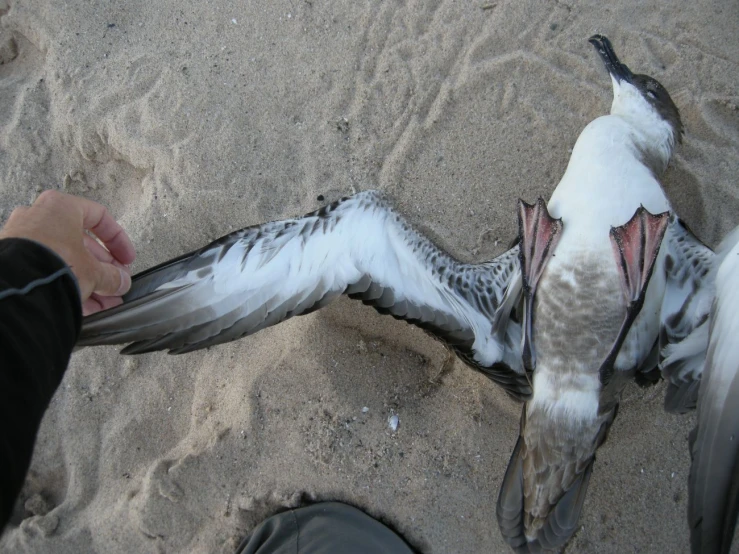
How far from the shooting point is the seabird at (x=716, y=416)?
172 cm

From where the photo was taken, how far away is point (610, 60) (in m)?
2.93

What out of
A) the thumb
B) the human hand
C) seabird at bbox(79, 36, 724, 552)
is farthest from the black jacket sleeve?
seabird at bbox(79, 36, 724, 552)

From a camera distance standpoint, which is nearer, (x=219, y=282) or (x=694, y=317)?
(x=219, y=282)

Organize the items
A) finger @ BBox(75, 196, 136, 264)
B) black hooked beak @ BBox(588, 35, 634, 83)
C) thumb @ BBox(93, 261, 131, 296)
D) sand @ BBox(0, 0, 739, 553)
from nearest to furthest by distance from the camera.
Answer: thumb @ BBox(93, 261, 131, 296) < finger @ BBox(75, 196, 136, 264) < sand @ BBox(0, 0, 739, 553) < black hooked beak @ BBox(588, 35, 634, 83)

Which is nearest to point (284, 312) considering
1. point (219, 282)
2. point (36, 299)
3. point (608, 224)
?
point (219, 282)

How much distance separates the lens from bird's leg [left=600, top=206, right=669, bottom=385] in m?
2.26

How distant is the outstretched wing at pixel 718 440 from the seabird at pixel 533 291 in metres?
0.35

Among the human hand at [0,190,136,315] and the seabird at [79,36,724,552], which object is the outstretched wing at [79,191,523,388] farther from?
the human hand at [0,190,136,315]

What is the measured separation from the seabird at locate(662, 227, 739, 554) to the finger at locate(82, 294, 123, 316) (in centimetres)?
221

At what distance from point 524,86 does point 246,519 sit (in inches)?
114

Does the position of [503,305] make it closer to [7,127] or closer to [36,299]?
[36,299]

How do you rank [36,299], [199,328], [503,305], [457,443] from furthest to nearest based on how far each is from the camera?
[457,443] < [503,305] < [199,328] < [36,299]

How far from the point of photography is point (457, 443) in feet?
8.69

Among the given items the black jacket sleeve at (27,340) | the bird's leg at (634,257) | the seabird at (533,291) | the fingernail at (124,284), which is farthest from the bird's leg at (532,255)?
the black jacket sleeve at (27,340)
